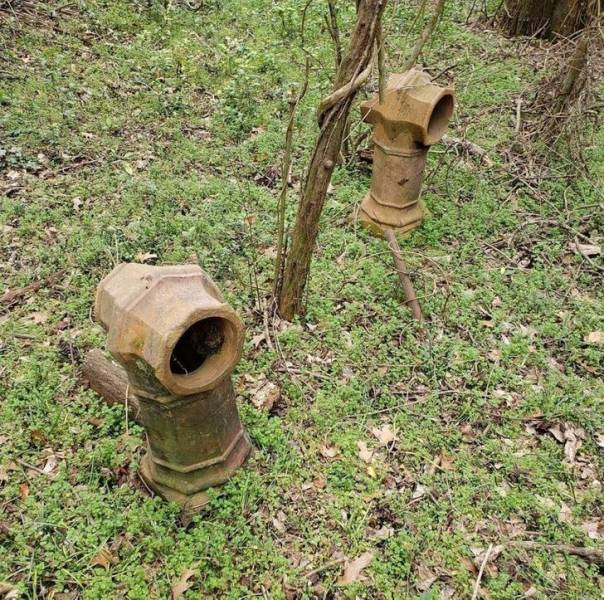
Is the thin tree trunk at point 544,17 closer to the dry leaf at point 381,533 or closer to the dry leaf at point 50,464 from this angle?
the dry leaf at point 381,533

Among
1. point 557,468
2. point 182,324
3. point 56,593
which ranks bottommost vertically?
point 56,593

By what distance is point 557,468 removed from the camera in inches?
111

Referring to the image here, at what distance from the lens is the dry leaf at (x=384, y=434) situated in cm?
292

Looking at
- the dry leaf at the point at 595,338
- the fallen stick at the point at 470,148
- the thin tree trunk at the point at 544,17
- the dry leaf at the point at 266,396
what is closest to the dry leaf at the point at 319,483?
the dry leaf at the point at 266,396

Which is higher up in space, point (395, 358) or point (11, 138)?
point (11, 138)

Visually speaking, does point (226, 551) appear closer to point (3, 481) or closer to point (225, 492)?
point (225, 492)

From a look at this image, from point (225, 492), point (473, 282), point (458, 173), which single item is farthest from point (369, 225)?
point (225, 492)

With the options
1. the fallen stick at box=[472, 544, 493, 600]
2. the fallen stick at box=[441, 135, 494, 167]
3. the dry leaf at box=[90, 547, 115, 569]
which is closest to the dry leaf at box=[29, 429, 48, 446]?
the dry leaf at box=[90, 547, 115, 569]

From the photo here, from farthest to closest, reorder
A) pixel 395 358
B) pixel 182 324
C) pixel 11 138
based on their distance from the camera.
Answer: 1. pixel 11 138
2. pixel 395 358
3. pixel 182 324

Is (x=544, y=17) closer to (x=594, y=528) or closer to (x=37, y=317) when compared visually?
(x=594, y=528)

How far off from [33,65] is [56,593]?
5.57 meters

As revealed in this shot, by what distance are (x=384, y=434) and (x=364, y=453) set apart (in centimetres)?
18

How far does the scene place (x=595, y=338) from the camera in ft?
11.7

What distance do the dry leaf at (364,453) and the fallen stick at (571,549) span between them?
0.80m
